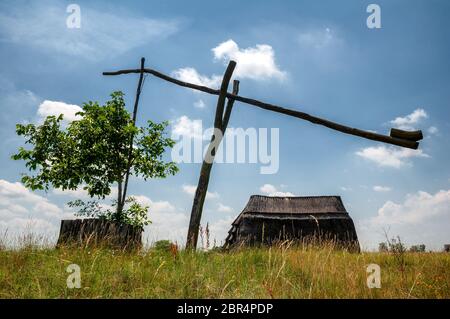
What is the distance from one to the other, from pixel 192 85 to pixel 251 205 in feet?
51.6

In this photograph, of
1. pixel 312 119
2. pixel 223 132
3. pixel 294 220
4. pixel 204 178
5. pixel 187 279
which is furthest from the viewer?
pixel 294 220

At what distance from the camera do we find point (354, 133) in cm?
770

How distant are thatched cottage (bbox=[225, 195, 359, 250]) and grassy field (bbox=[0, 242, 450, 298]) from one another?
16.1m

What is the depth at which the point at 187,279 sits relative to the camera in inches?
209

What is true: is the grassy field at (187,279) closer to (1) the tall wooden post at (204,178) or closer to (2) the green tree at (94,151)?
(1) the tall wooden post at (204,178)

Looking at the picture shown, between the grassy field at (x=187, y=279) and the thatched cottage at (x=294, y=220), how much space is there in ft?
52.7

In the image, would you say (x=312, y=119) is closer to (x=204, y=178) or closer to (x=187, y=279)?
(x=204, y=178)

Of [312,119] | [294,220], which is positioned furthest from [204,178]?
[294,220]

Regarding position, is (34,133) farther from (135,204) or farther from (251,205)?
(251,205)

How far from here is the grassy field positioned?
5000mm

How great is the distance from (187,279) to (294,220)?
18.6 metres

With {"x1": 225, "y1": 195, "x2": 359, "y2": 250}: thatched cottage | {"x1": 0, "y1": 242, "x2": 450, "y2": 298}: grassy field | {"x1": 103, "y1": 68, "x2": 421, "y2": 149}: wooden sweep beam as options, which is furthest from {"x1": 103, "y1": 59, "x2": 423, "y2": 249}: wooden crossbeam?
{"x1": 225, "y1": 195, "x2": 359, "y2": 250}: thatched cottage
